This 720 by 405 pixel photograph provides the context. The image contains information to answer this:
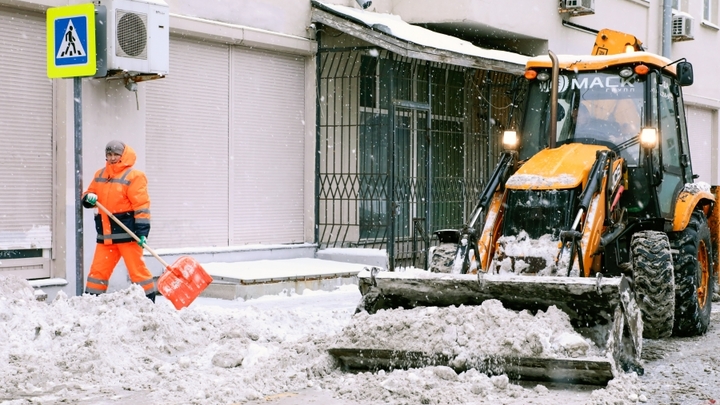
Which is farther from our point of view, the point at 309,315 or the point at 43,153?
the point at 43,153

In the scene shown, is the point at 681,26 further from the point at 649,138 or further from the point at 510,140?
the point at 510,140

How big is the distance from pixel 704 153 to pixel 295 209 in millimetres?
14306

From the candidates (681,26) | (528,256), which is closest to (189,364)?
(528,256)

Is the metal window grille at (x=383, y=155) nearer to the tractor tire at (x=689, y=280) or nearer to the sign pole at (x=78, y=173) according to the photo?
the tractor tire at (x=689, y=280)

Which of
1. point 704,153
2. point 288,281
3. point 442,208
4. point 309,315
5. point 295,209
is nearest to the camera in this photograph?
point 309,315

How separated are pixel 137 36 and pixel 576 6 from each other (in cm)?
917

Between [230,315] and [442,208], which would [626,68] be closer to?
[230,315]

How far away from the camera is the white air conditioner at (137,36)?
33.0 feet

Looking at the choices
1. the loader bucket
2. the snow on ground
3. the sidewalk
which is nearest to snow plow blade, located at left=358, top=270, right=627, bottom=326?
the loader bucket

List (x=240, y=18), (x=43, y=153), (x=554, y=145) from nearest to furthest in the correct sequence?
(x=554, y=145) < (x=43, y=153) < (x=240, y=18)

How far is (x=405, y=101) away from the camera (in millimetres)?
13828

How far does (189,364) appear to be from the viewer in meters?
6.94

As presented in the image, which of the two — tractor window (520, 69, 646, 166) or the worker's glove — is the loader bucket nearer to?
tractor window (520, 69, 646, 166)

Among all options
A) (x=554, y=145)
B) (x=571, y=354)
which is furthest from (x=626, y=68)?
(x=571, y=354)
